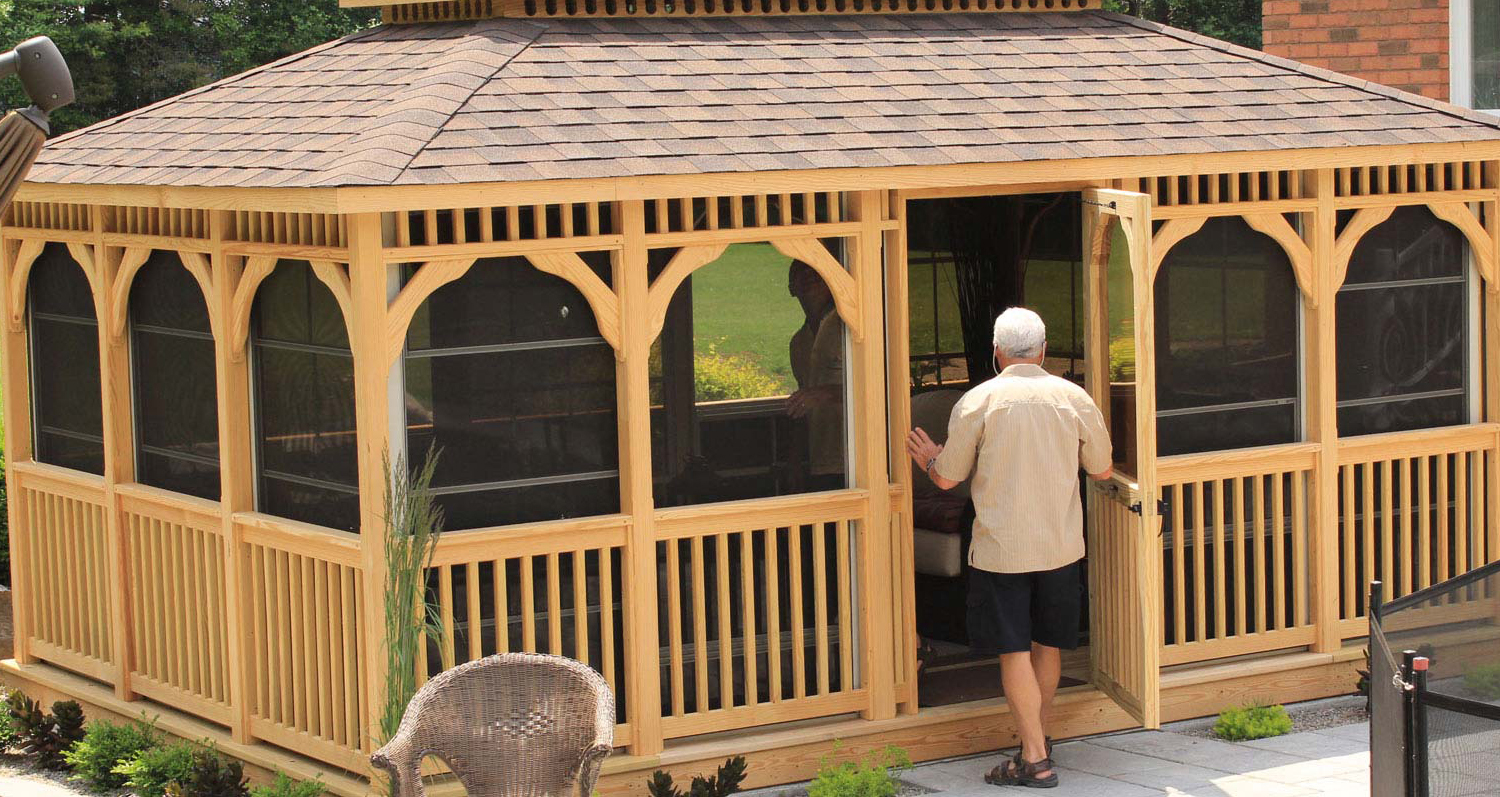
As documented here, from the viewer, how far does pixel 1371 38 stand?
1199cm

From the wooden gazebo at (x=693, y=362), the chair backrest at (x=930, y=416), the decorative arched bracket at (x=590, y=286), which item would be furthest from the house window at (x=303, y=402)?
the chair backrest at (x=930, y=416)

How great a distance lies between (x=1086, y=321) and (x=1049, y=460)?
104 centimetres

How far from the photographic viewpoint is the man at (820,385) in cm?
774

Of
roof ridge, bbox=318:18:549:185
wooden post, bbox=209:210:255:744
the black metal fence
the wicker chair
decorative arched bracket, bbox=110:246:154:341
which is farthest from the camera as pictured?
decorative arched bracket, bbox=110:246:154:341

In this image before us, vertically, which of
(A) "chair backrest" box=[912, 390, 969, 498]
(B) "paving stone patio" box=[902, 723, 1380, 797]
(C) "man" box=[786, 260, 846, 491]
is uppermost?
(C) "man" box=[786, 260, 846, 491]

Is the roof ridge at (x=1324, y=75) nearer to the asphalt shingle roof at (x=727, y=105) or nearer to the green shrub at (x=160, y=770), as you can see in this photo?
the asphalt shingle roof at (x=727, y=105)

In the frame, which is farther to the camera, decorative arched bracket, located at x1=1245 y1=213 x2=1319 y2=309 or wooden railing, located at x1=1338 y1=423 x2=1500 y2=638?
wooden railing, located at x1=1338 y1=423 x2=1500 y2=638

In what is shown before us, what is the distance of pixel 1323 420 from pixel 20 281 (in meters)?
5.98

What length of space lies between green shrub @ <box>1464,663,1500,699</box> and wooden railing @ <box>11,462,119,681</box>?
5680 millimetres

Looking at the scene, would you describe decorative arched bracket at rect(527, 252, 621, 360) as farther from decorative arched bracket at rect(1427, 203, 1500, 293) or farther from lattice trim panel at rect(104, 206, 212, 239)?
decorative arched bracket at rect(1427, 203, 1500, 293)

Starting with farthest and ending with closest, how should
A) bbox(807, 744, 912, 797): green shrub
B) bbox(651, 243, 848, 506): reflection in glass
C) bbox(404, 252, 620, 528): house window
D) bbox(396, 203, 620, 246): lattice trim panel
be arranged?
bbox(651, 243, 848, 506): reflection in glass
bbox(807, 744, 912, 797): green shrub
bbox(404, 252, 620, 528): house window
bbox(396, 203, 620, 246): lattice trim panel

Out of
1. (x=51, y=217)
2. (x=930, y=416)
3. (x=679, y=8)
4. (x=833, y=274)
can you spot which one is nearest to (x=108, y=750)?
(x=51, y=217)

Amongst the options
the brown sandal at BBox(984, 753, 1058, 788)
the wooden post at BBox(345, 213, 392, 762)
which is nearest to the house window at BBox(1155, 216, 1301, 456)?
the brown sandal at BBox(984, 753, 1058, 788)

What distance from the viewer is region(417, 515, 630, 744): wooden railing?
22.9 ft
